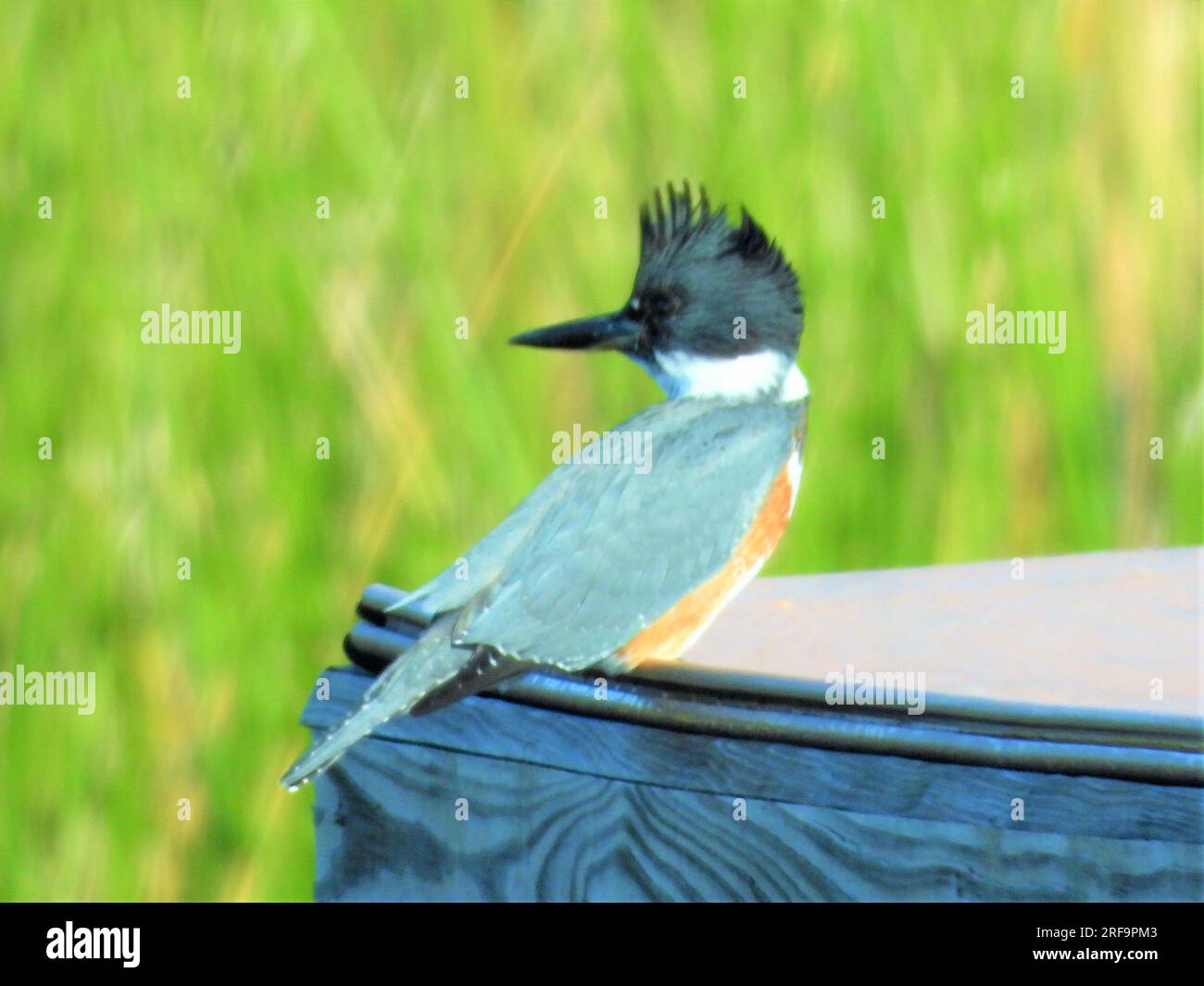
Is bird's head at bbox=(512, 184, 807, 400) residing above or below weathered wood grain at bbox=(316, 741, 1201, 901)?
above

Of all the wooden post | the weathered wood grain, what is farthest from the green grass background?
the weathered wood grain

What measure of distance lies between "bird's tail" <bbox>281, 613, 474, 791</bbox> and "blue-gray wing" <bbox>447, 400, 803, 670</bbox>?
72 mm

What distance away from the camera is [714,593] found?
2455 millimetres

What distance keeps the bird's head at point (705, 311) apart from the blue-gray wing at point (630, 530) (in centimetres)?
8

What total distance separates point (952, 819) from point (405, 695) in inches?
26.8

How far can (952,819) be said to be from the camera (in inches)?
70.6

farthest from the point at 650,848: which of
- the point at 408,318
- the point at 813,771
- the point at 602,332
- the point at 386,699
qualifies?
the point at 408,318

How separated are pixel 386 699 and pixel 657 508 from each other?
1.85 feet

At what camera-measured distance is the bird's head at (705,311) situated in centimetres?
264

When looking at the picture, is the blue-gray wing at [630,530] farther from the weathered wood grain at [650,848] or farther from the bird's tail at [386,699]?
the weathered wood grain at [650,848]

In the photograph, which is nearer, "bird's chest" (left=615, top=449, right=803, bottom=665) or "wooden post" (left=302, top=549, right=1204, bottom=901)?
"wooden post" (left=302, top=549, right=1204, bottom=901)

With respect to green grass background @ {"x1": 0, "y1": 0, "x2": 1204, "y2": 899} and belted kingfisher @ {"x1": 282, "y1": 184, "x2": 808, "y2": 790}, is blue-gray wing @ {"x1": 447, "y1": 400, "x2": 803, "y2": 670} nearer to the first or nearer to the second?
belted kingfisher @ {"x1": 282, "y1": 184, "x2": 808, "y2": 790}

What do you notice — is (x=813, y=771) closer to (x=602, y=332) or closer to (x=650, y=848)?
(x=650, y=848)

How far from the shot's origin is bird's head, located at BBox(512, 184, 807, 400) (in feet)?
8.65
